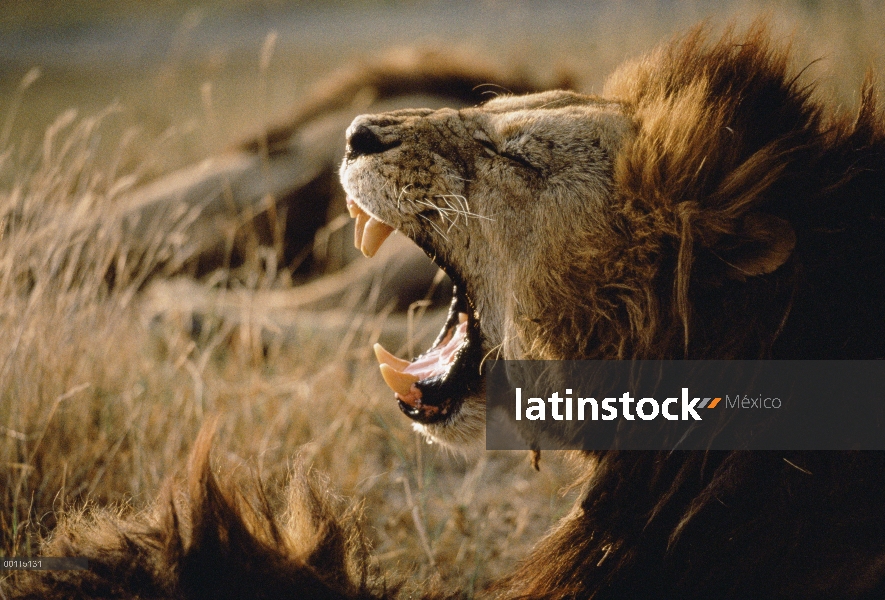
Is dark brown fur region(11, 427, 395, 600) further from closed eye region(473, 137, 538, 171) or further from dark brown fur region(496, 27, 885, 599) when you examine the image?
closed eye region(473, 137, 538, 171)

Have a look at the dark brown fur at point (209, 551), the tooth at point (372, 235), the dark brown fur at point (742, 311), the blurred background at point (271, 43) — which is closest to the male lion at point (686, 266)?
the dark brown fur at point (742, 311)

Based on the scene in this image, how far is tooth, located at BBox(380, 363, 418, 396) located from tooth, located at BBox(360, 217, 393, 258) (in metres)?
0.32

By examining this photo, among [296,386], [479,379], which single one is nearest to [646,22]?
[296,386]

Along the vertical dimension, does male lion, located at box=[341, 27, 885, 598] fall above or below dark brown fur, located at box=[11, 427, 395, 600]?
above

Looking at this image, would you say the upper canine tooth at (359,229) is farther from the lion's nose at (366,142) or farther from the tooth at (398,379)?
the tooth at (398,379)

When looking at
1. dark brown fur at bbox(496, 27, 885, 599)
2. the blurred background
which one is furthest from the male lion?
the blurred background

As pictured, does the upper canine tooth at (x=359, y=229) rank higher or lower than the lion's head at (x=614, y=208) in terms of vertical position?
lower

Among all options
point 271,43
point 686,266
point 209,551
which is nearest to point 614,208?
point 686,266

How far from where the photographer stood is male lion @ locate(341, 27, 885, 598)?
1.66 m

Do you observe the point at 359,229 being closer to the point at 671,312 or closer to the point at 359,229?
the point at 359,229

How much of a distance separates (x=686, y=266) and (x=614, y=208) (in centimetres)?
23

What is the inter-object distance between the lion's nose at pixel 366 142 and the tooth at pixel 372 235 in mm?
191

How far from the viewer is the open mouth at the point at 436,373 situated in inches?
84.8

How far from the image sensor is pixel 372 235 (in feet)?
7.55
